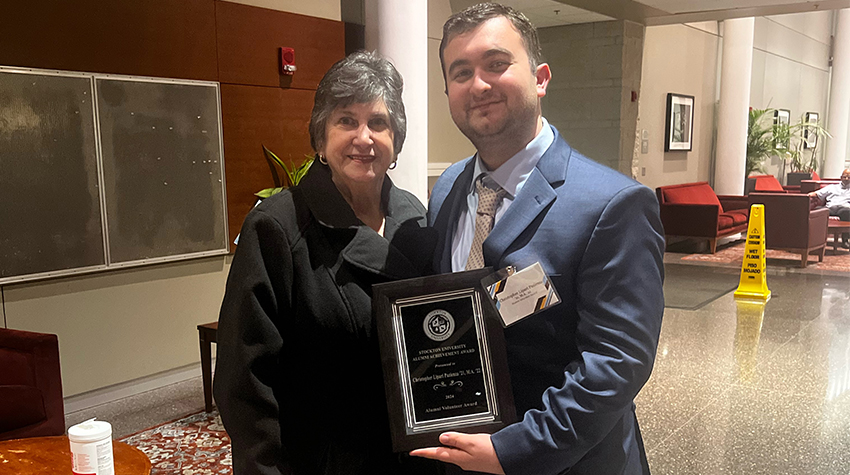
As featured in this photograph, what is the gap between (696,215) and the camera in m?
9.63

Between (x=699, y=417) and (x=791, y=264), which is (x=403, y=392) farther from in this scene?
(x=791, y=264)

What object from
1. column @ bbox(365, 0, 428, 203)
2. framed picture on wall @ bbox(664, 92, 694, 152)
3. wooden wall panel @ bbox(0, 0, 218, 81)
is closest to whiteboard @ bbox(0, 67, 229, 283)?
wooden wall panel @ bbox(0, 0, 218, 81)

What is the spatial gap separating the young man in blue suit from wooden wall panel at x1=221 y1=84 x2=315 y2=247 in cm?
370

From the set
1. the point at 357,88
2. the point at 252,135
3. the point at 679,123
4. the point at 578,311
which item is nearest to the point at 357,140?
the point at 357,88

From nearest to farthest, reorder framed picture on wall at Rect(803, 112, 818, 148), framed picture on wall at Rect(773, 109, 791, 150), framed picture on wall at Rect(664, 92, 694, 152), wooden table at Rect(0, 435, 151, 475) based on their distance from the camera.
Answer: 1. wooden table at Rect(0, 435, 151, 475)
2. framed picture on wall at Rect(664, 92, 694, 152)
3. framed picture on wall at Rect(773, 109, 791, 150)
4. framed picture on wall at Rect(803, 112, 818, 148)

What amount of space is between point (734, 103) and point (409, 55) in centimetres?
837

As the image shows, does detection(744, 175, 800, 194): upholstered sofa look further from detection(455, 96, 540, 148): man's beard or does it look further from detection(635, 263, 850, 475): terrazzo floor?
detection(455, 96, 540, 148): man's beard

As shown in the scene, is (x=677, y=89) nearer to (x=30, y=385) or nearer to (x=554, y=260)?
(x=30, y=385)

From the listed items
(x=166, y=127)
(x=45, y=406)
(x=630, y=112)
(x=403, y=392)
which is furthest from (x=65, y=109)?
(x=630, y=112)

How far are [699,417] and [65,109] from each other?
4107 mm

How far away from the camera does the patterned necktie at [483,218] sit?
1.26 m

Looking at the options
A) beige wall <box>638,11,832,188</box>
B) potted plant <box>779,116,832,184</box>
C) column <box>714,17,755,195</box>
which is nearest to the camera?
beige wall <box>638,11,832,188</box>

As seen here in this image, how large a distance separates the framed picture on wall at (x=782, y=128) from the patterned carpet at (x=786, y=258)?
→ 3136 mm

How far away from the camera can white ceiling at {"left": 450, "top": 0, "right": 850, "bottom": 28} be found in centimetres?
788
